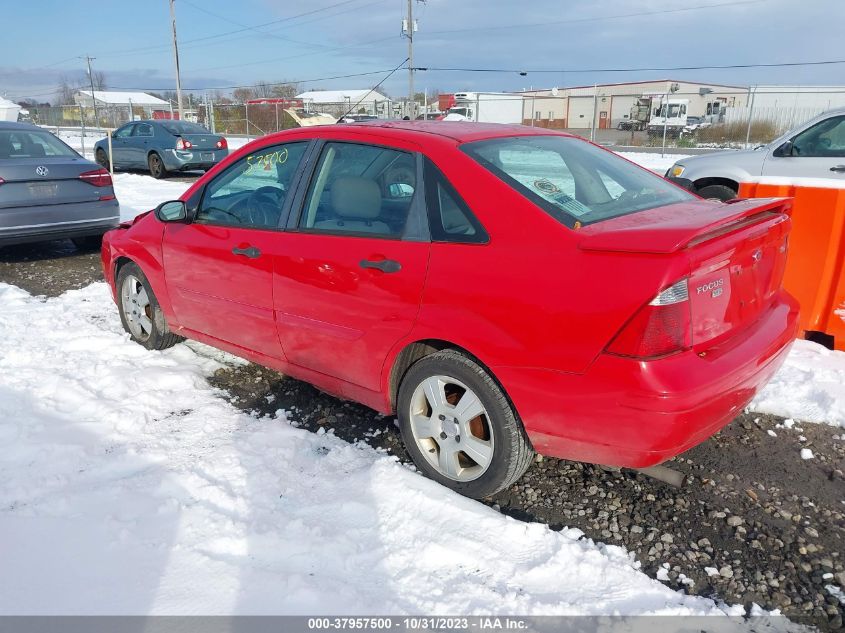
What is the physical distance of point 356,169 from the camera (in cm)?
350

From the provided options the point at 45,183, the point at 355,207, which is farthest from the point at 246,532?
the point at 45,183

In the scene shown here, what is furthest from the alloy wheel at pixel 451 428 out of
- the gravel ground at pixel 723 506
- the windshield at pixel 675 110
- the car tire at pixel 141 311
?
the windshield at pixel 675 110

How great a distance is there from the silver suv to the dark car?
6979mm

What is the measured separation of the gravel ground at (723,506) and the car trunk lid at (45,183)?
194 inches

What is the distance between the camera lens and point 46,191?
7.54 m

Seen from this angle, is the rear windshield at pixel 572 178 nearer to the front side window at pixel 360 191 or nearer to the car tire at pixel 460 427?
the front side window at pixel 360 191

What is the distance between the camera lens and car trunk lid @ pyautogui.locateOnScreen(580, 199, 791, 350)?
8.16 ft

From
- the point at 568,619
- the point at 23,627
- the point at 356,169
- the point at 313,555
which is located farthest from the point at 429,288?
the point at 23,627

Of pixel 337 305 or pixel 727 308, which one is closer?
pixel 727 308

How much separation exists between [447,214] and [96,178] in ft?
21.7

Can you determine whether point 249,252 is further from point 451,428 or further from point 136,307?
point 136,307

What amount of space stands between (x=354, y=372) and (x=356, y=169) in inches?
42.6

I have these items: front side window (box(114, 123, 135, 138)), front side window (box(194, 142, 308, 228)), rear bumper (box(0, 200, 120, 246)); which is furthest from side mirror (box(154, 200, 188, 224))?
front side window (box(114, 123, 135, 138))

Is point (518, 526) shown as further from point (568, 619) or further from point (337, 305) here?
point (337, 305)
